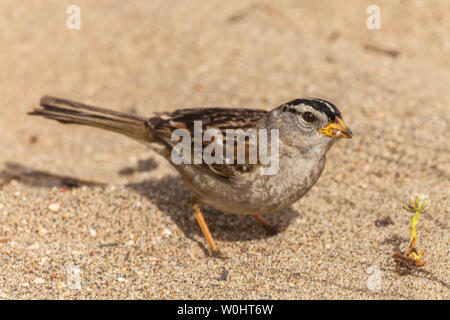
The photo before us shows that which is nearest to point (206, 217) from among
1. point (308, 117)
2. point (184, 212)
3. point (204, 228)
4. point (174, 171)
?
point (184, 212)

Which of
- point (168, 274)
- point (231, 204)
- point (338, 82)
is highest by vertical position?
point (338, 82)

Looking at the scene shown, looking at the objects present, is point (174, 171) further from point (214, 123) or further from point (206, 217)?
point (214, 123)

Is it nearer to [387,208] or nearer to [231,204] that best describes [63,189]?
[231,204]

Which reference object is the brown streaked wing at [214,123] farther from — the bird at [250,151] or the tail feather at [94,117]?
the tail feather at [94,117]

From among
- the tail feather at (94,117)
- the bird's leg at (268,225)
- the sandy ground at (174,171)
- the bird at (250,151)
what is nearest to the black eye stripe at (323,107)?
the bird at (250,151)
